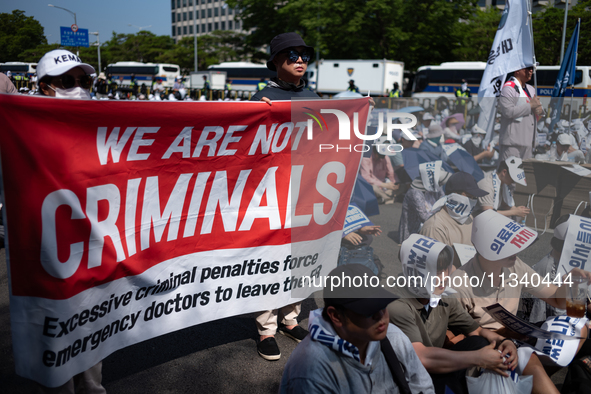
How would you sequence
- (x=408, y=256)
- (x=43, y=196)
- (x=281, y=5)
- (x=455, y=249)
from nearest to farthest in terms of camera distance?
(x=43, y=196) < (x=408, y=256) < (x=455, y=249) < (x=281, y=5)

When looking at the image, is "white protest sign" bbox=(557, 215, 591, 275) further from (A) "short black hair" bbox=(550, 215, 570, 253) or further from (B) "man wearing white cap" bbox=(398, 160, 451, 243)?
(B) "man wearing white cap" bbox=(398, 160, 451, 243)

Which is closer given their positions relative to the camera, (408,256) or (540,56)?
(408,256)

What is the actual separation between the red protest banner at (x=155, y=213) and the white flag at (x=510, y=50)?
294cm

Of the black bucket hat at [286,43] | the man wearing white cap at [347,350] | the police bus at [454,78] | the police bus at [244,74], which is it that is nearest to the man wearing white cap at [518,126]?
the black bucket hat at [286,43]

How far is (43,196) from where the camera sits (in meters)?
2.24

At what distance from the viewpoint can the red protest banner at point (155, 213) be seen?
7.31ft

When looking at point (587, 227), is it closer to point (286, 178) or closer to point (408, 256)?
point (408, 256)

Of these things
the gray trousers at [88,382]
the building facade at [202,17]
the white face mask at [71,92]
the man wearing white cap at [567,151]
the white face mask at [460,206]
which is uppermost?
the building facade at [202,17]

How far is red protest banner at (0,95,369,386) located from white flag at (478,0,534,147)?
9.65 ft

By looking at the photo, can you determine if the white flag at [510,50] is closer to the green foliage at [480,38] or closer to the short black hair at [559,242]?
the short black hair at [559,242]

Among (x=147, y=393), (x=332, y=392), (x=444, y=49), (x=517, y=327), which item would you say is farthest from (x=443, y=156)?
(x=444, y=49)

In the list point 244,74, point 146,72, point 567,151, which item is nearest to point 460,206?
point 567,151

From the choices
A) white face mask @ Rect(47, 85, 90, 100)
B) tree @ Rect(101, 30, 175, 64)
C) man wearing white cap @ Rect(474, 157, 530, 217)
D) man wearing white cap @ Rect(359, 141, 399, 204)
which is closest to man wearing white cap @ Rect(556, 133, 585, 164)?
man wearing white cap @ Rect(474, 157, 530, 217)

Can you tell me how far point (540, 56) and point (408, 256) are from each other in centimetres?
4015
